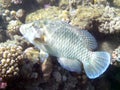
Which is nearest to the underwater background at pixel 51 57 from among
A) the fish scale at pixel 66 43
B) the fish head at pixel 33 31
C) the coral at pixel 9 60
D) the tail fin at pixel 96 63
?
the coral at pixel 9 60

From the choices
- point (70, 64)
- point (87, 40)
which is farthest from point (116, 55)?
point (70, 64)

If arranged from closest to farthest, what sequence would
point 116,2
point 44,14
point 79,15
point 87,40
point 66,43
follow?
point 66,43 < point 87,40 < point 79,15 < point 44,14 < point 116,2

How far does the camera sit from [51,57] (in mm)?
4469

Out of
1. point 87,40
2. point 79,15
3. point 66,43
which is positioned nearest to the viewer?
point 66,43

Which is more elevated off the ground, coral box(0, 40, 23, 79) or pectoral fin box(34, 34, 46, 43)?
pectoral fin box(34, 34, 46, 43)

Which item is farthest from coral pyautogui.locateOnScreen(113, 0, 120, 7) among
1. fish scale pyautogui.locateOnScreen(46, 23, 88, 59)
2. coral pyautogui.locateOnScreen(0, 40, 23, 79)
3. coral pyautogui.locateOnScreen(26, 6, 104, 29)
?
coral pyautogui.locateOnScreen(0, 40, 23, 79)

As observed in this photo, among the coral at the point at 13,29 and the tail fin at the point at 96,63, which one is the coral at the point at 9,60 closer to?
the tail fin at the point at 96,63

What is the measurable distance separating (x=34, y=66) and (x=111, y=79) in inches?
78.1

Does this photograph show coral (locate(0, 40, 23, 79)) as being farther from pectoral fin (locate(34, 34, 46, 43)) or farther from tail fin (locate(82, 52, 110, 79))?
tail fin (locate(82, 52, 110, 79))

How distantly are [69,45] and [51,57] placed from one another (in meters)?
0.90

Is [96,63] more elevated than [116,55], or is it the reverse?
[96,63]

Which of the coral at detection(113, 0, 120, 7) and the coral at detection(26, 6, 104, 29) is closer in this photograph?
the coral at detection(26, 6, 104, 29)

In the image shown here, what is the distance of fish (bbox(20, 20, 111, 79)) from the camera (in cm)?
366

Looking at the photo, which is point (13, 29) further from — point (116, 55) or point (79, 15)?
point (116, 55)
